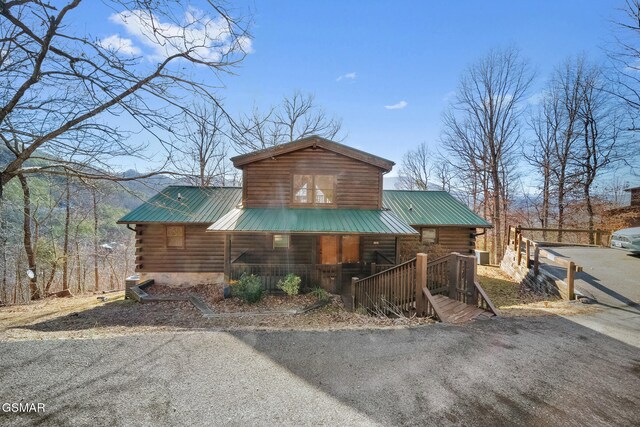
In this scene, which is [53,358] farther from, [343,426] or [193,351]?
[343,426]

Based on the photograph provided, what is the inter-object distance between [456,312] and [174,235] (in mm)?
12044

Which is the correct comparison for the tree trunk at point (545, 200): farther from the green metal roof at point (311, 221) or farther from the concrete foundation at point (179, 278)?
the concrete foundation at point (179, 278)

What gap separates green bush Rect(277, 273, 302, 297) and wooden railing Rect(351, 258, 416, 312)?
6.58ft

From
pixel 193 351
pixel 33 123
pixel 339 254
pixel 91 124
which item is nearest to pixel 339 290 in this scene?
pixel 339 254

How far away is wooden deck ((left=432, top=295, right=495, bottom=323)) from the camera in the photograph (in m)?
5.57

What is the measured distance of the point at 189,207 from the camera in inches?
502

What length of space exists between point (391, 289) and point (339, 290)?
2.98 m

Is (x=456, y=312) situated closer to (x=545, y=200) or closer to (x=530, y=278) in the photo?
(x=530, y=278)

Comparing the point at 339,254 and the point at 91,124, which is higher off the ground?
the point at 91,124

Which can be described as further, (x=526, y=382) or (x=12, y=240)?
(x=12, y=240)

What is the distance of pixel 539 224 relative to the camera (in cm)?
2255

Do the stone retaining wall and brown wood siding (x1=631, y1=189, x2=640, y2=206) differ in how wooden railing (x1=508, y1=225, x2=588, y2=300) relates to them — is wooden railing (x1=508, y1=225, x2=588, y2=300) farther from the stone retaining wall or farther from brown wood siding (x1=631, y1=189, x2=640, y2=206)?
brown wood siding (x1=631, y1=189, x2=640, y2=206)

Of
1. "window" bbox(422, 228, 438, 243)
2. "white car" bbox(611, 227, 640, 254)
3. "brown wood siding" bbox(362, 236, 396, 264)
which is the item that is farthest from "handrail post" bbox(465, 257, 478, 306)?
"white car" bbox(611, 227, 640, 254)

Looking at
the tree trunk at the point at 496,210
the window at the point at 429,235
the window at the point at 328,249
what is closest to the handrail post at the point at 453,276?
the window at the point at 328,249
